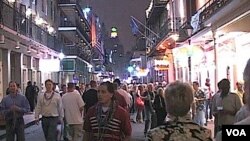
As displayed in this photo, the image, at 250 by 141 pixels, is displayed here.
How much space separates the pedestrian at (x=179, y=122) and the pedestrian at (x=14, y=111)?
887 cm

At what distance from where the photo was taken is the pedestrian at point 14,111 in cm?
1302

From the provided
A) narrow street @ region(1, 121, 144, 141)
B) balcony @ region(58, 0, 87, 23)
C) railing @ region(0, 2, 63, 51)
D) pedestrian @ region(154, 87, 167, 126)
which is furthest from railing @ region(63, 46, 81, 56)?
pedestrian @ region(154, 87, 167, 126)

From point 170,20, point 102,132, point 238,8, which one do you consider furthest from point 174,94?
point 170,20

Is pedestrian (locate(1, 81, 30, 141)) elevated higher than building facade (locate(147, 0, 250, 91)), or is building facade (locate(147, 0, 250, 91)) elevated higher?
building facade (locate(147, 0, 250, 91))

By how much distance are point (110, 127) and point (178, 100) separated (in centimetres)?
264

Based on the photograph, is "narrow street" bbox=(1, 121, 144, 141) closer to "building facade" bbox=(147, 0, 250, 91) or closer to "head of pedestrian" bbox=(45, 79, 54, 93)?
"building facade" bbox=(147, 0, 250, 91)

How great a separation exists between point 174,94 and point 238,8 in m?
13.4

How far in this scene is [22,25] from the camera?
1259 inches

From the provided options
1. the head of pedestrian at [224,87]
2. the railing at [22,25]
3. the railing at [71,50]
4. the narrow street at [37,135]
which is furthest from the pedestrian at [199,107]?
the railing at [71,50]

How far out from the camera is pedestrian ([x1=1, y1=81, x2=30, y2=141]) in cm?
1302

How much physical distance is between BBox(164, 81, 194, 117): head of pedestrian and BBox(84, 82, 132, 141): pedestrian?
8.34ft

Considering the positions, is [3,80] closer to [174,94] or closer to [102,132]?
[102,132]

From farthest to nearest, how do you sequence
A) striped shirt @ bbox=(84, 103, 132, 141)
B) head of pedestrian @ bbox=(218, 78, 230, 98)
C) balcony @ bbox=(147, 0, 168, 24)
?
balcony @ bbox=(147, 0, 168, 24) < head of pedestrian @ bbox=(218, 78, 230, 98) < striped shirt @ bbox=(84, 103, 132, 141)

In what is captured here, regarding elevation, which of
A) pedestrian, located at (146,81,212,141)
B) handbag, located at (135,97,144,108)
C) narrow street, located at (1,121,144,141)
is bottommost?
narrow street, located at (1,121,144,141)
